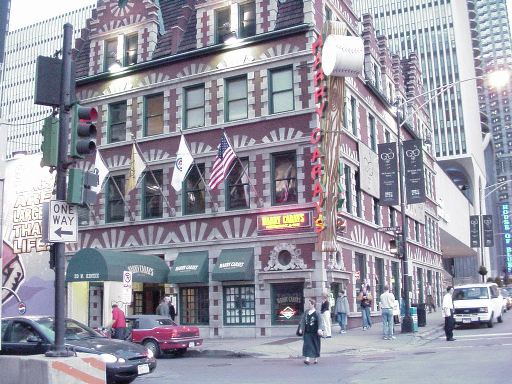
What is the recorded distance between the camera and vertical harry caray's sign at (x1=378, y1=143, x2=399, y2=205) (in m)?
26.9

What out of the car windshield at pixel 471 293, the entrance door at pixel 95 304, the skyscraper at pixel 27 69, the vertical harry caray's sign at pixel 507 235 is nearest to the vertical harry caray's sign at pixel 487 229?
the car windshield at pixel 471 293

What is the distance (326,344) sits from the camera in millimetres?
22172

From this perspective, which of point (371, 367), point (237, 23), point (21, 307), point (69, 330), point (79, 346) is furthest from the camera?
point (21, 307)

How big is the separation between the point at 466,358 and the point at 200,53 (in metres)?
19.4

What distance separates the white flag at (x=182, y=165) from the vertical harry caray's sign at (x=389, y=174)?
8008mm

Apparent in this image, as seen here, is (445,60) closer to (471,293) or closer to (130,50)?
(130,50)

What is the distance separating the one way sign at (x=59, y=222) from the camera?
10102mm

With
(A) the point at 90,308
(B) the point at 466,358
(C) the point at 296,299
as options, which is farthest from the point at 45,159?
(A) the point at 90,308

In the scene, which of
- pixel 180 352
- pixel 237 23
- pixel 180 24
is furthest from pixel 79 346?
pixel 180 24

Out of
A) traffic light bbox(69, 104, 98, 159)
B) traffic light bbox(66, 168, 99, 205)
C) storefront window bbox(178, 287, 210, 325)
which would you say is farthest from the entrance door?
traffic light bbox(69, 104, 98, 159)

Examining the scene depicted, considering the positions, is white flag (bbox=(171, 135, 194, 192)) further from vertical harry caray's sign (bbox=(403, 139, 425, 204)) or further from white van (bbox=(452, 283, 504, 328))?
white van (bbox=(452, 283, 504, 328))

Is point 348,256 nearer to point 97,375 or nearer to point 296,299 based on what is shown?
point 296,299

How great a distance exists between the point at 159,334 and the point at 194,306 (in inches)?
342

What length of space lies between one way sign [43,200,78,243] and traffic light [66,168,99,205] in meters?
0.27
